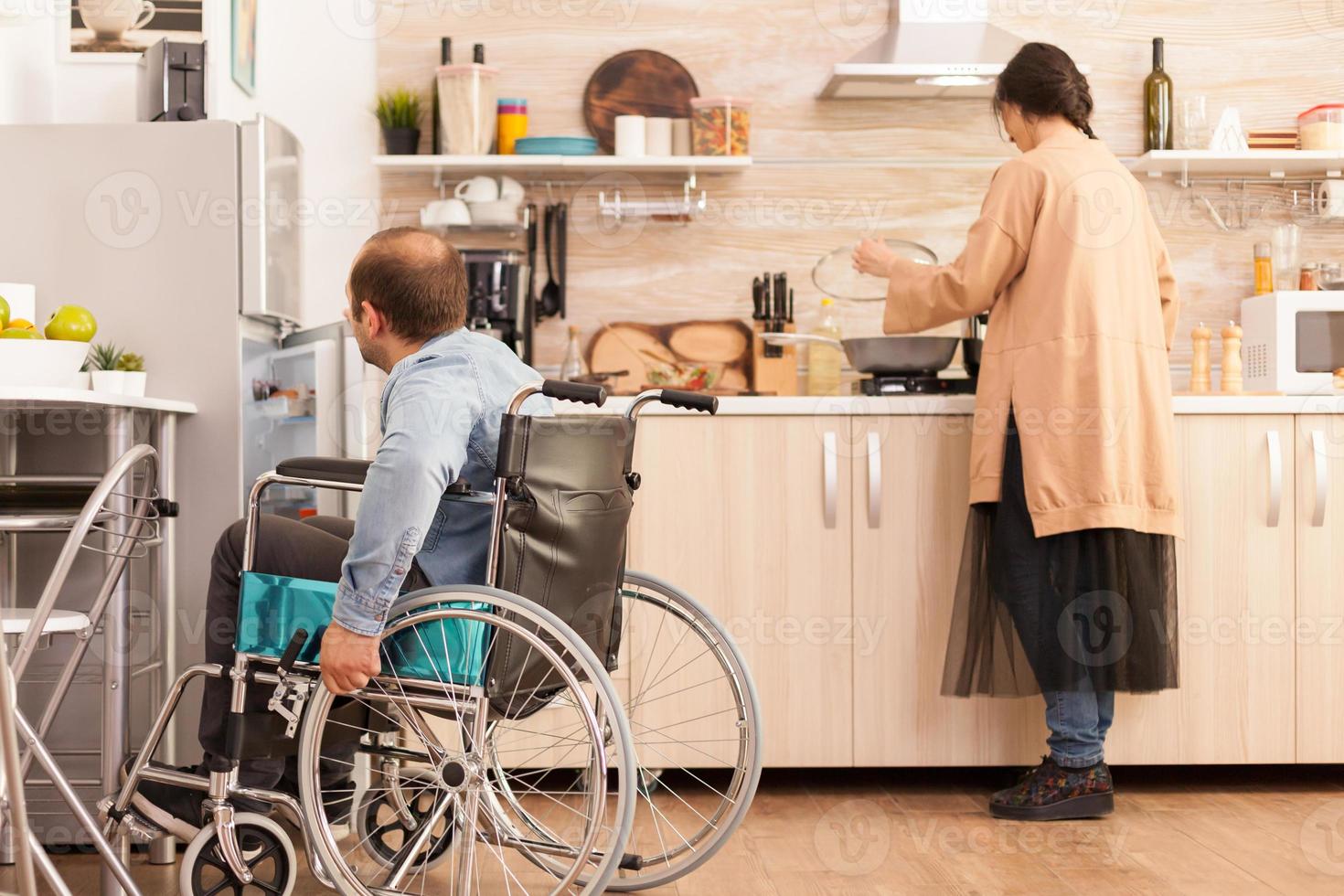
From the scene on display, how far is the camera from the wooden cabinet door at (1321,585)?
2736 millimetres

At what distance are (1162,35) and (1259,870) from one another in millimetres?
2215

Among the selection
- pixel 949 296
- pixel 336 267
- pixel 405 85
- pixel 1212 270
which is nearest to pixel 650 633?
pixel 949 296

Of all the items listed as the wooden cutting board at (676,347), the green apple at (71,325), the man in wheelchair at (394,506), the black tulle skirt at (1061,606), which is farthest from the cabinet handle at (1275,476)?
the green apple at (71,325)

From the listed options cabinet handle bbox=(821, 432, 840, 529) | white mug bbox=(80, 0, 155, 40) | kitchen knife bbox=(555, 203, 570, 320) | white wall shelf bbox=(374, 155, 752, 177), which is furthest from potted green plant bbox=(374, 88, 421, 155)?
cabinet handle bbox=(821, 432, 840, 529)

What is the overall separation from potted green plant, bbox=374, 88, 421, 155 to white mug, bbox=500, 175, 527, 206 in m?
0.25

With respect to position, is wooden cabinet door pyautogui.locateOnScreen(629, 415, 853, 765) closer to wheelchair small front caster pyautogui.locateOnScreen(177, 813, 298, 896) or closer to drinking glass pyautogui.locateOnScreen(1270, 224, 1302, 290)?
wheelchair small front caster pyautogui.locateOnScreen(177, 813, 298, 896)

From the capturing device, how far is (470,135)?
3223mm

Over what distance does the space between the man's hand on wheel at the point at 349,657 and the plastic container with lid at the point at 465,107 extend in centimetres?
191

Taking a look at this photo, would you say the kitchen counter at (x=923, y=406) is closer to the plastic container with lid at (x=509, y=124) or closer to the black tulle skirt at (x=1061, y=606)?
the black tulle skirt at (x=1061, y=606)

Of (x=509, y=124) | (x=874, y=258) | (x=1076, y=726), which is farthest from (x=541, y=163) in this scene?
(x=1076, y=726)

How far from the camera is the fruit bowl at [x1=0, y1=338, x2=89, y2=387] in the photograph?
2029 mm

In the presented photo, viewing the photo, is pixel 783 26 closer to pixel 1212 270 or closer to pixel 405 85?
pixel 405 85

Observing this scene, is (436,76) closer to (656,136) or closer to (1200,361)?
(656,136)

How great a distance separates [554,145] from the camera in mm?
3217
